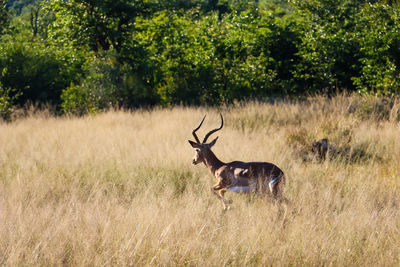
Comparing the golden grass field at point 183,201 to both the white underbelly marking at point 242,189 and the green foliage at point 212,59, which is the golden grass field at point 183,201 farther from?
the green foliage at point 212,59

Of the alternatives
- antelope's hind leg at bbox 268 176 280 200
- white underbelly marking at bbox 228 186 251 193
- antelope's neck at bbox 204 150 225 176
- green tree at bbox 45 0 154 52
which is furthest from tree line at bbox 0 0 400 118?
antelope's hind leg at bbox 268 176 280 200

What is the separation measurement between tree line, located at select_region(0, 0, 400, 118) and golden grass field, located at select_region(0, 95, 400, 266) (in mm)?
4327

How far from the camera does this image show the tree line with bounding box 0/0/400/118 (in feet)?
46.2

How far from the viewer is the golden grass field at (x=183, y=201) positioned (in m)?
3.73

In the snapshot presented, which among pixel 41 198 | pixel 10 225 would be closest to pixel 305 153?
pixel 41 198

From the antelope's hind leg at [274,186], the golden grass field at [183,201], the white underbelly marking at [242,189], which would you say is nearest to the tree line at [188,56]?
the golden grass field at [183,201]

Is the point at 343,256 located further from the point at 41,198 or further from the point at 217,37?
the point at 217,37

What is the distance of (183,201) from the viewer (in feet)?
17.2

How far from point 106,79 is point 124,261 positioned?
36.5 ft

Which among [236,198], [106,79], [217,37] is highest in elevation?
[217,37]

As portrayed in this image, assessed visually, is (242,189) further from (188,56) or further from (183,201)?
(188,56)

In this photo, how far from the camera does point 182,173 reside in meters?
6.60

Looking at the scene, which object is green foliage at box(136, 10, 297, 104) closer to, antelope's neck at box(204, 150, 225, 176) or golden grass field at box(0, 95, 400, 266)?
golden grass field at box(0, 95, 400, 266)

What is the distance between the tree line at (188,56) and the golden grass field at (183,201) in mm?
4327
